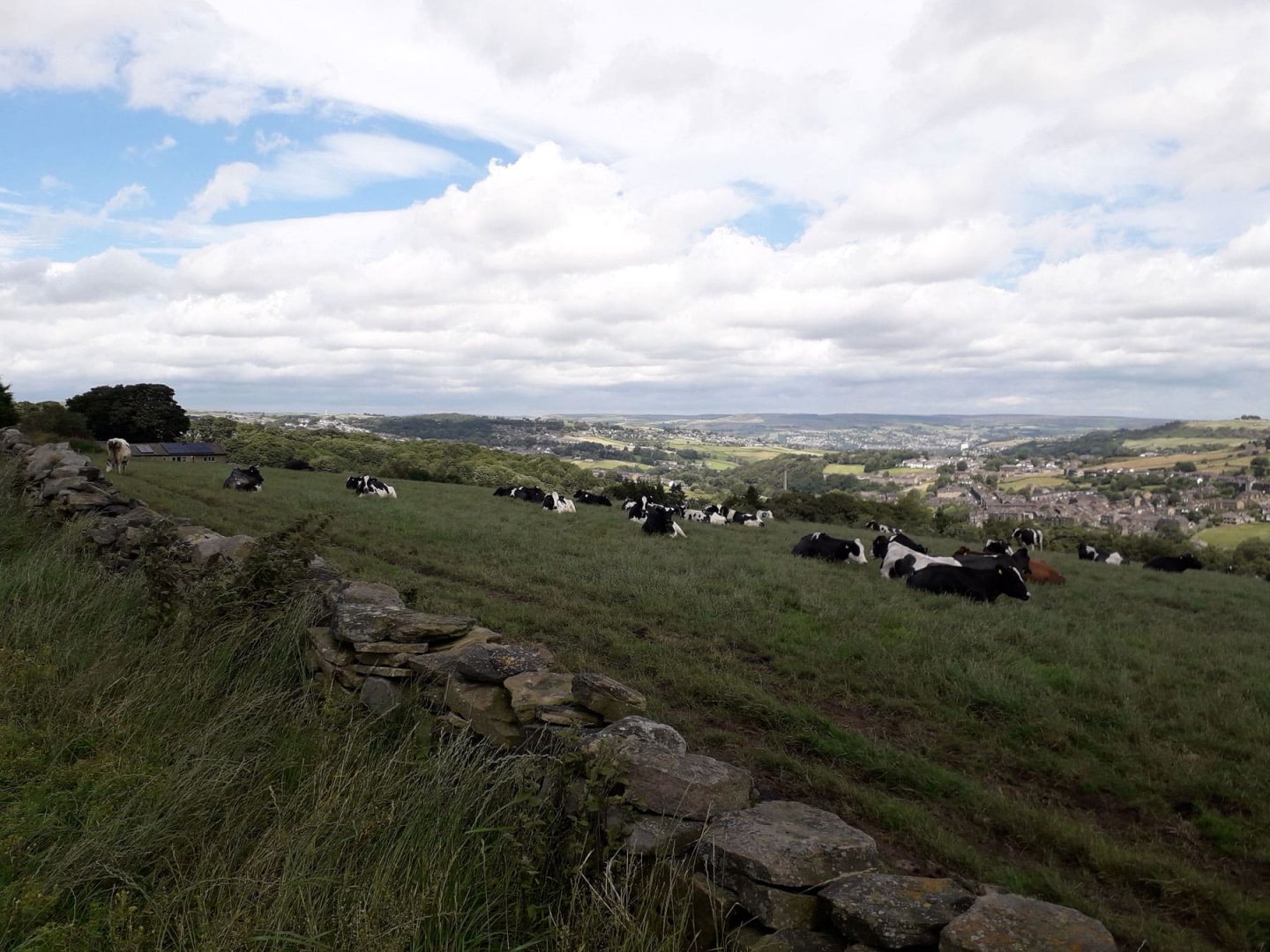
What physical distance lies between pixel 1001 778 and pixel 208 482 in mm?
22966

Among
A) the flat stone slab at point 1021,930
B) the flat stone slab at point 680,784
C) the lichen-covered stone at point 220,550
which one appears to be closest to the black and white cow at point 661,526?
the lichen-covered stone at point 220,550

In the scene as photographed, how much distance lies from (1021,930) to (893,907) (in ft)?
1.38

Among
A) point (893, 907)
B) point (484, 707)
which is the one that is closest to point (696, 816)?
point (893, 907)

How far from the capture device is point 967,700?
20.9ft

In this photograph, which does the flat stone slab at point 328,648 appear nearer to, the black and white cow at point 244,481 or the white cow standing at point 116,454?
the black and white cow at point 244,481

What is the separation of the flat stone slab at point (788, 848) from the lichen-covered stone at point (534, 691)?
1.21m

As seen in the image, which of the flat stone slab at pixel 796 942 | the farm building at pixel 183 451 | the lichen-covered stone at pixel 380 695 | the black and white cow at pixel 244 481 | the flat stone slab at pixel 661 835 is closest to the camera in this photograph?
the flat stone slab at pixel 796 942

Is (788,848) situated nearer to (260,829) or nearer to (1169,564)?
(260,829)

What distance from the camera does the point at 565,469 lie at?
173ft

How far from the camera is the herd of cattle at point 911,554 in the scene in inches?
440

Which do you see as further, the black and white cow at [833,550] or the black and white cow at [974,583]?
the black and white cow at [833,550]

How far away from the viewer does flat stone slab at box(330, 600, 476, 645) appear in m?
4.96

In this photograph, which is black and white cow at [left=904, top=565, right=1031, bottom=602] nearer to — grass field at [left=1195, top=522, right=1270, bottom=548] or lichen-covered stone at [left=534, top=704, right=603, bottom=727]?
lichen-covered stone at [left=534, top=704, right=603, bottom=727]

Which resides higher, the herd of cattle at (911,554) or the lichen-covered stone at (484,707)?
the lichen-covered stone at (484,707)
